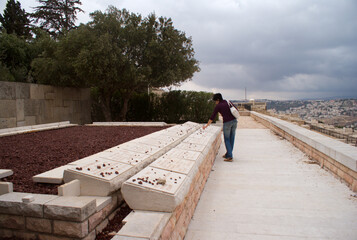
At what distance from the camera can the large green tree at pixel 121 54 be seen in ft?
37.5

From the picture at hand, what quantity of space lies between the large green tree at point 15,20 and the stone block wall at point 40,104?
14.5 meters

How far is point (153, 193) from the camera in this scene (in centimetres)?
249

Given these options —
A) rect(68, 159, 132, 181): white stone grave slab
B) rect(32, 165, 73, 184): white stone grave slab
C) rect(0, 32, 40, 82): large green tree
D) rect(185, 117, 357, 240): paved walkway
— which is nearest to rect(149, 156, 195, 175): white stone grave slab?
rect(68, 159, 132, 181): white stone grave slab

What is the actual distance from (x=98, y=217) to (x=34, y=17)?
90.3 feet

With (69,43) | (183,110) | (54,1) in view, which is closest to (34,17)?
(54,1)

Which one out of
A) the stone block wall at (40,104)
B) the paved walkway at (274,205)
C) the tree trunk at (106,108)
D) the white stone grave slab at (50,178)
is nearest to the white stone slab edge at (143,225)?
the paved walkway at (274,205)

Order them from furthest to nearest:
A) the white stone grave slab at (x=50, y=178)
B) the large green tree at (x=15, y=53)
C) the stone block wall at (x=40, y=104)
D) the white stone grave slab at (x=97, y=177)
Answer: the large green tree at (x=15, y=53) < the stone block wall at (x=40, y=104) < the white stone grave slab at (x=50, y=178) < the white stone grave slab at (x=97, y=177)

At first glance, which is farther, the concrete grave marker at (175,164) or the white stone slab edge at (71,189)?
the concrete grave marker at (175,164)

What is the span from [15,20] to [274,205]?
2764 centimetres

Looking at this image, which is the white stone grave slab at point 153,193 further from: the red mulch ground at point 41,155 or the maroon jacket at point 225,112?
the maroon jacket at point 225,112

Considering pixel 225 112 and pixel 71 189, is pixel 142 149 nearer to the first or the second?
pixel 71 189

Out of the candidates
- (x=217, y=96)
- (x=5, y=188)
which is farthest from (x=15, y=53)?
(x=5, y=188)

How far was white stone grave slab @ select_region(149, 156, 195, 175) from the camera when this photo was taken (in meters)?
3.32

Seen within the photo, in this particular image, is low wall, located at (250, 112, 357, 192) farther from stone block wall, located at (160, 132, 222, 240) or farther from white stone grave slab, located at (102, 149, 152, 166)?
white stone grave slab, located at (102, 149, 152, 166)
